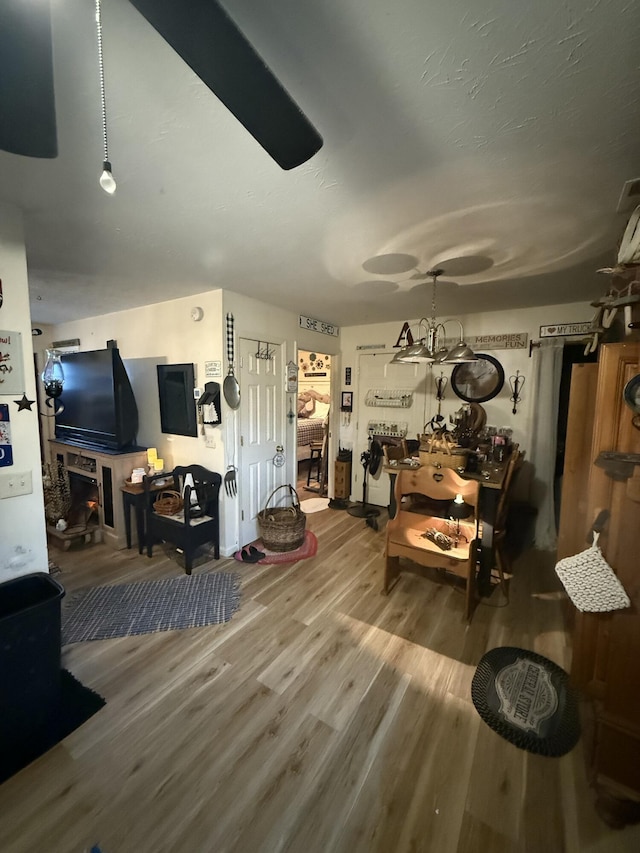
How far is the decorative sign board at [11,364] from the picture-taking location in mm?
1466

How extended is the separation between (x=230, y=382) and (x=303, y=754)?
91.5 inches

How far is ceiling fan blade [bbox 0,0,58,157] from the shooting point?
0.57 metres

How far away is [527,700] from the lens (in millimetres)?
1641

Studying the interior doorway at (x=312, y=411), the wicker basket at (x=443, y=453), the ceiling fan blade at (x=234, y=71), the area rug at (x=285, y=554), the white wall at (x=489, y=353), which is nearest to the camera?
the ceiling fan blade at (x=234, y=71)

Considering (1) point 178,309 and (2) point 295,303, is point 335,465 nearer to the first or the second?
(2) point 295,303

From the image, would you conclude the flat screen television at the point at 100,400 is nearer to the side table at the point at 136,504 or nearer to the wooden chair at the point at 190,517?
the side table at the point at 136,504

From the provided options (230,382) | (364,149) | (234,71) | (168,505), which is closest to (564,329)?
(364,149)

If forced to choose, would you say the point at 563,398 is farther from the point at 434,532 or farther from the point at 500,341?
the point at 434,532

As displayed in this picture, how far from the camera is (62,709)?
156 cm

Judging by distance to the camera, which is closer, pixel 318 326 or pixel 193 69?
pixel 193 69

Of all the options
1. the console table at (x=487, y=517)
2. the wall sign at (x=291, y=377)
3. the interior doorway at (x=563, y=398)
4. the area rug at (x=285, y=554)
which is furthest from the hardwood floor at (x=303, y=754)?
the wall sign at (x=291, y=377)

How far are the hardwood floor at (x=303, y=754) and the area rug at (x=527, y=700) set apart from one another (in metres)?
0.05

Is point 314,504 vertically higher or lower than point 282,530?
lower

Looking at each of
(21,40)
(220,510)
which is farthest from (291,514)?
(21,40)
